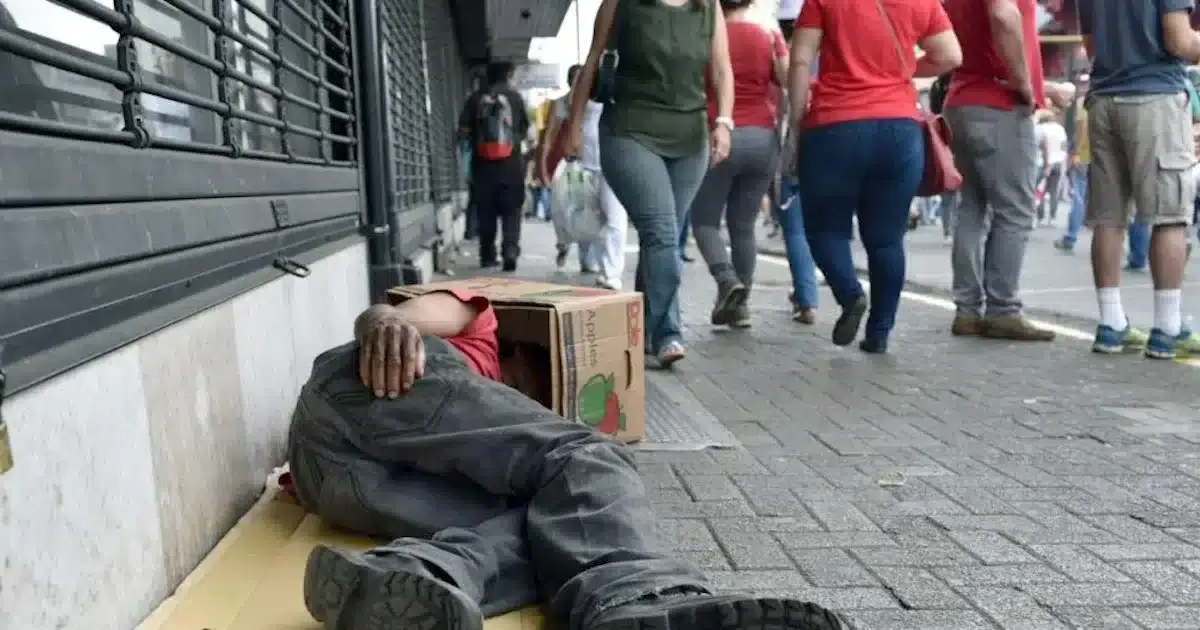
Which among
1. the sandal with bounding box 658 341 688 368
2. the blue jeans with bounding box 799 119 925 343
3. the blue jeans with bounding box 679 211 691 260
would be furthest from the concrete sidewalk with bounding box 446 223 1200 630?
the blue jeans with bounding box 679 211 691 260

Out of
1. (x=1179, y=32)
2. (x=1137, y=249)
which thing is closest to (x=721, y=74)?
(x=1179, y=32)

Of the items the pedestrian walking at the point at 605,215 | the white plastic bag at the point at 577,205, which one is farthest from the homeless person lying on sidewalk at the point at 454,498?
the white plastic bag at the point at 577,205

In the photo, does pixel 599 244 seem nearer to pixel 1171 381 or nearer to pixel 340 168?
pixel 340 168

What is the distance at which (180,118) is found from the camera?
2979mm

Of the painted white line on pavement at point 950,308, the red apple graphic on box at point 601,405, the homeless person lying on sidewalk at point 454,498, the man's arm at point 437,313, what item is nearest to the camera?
the homeless person lying on sidewalk at point 454,498

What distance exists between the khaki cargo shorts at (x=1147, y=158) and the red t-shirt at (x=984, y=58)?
0.53 meters

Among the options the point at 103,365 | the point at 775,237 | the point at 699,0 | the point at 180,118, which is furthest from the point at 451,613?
the point at 775,237

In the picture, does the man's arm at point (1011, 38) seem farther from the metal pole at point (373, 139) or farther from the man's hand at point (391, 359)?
the man's hand at point (391, 359)

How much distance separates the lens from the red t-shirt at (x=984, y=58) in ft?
18.8

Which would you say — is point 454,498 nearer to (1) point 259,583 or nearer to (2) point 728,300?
(1) point 259,583

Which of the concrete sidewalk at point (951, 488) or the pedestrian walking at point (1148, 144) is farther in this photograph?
the pedestrian walking at point (1148, 144)

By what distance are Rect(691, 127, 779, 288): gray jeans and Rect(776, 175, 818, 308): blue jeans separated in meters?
0.31

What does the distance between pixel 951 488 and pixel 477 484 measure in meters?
1.47

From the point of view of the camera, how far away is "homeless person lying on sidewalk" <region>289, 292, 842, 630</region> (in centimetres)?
183
